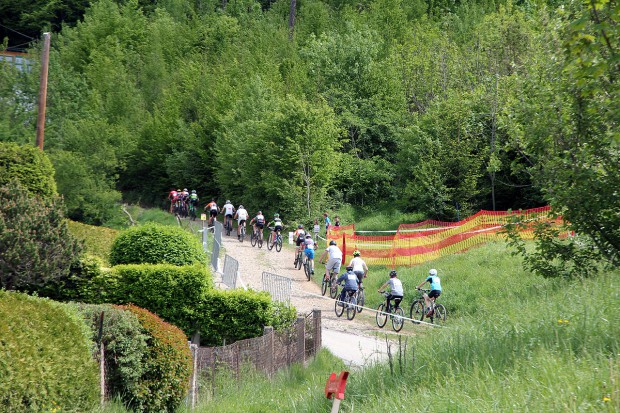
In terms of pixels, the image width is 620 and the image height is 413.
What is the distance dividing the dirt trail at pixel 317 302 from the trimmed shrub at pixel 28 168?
22.4ft

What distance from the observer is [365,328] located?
22.2 metres

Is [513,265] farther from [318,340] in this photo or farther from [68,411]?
[68,411]

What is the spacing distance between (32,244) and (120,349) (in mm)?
4916

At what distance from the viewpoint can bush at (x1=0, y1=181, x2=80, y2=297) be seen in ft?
56.6

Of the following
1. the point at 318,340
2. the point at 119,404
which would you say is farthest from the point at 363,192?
the point at 119,404

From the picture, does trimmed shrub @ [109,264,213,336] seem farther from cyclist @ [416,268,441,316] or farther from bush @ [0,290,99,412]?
bush @ [0,290,99,412]

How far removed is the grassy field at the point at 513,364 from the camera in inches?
274

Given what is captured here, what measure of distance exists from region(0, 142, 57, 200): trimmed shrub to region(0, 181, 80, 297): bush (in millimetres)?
5842

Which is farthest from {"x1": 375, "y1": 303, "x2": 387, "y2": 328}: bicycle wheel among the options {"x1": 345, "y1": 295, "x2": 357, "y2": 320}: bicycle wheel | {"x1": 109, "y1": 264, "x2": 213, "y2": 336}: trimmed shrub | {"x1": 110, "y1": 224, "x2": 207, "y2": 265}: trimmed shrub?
{"x1": 110, "y1": 224, "x2": 207, "y2": 265}: trimmed shrub

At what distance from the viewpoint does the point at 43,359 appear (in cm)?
1077

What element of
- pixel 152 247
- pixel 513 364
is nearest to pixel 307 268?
pixel 152 247

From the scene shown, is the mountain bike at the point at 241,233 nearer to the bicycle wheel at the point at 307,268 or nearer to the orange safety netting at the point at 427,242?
the orange safety netting at the point at 427,242

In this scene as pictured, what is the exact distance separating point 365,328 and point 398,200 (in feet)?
90.2

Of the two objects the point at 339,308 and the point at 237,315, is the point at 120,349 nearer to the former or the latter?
the point at 237,315
